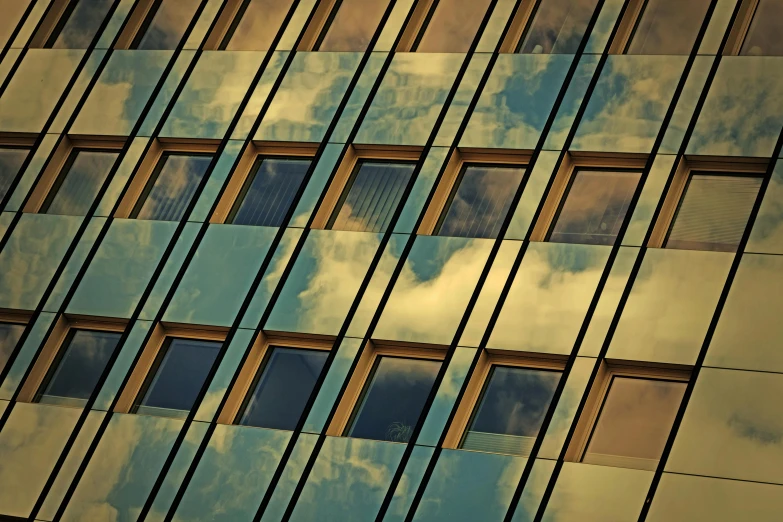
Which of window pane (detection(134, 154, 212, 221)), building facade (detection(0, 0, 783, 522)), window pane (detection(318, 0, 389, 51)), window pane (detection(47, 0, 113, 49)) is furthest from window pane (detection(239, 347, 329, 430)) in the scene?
window pane (detection(47, 0, 113, 49))

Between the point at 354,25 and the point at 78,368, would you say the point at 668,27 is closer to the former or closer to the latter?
the point at 354,25

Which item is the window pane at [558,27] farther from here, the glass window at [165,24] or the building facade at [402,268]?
the glass window at [165,24]

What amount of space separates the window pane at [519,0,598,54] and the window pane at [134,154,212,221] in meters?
6.85

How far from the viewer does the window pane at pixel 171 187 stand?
23.5 metres

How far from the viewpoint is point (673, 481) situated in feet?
59.6

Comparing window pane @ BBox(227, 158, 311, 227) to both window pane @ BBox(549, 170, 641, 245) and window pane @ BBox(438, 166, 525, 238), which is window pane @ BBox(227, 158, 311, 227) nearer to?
window pane @ BBox(438, 166, 525, 238)

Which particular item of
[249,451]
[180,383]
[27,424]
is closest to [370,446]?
[249,451]

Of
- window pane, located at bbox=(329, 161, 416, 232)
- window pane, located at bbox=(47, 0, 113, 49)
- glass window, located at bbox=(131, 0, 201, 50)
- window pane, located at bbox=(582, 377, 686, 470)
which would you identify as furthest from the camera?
window pane, located at bbox=(47, 0, 113, 49)

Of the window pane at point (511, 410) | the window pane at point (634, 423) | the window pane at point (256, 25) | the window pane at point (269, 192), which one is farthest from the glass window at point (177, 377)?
the window pane at point (634, 423)

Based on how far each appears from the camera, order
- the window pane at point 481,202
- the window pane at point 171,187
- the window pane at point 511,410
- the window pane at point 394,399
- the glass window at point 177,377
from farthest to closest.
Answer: the window pane at point 171,187 < the window pane at point 481,202 < the glass window at point 177,377 < the window pane at point 394,399 < the window pane at point 511,410

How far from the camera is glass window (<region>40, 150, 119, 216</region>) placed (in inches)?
946

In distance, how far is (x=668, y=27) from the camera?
22.5 m

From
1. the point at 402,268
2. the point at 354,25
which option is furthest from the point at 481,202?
the point at 354,25

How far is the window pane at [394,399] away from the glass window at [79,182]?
23.7 ft
